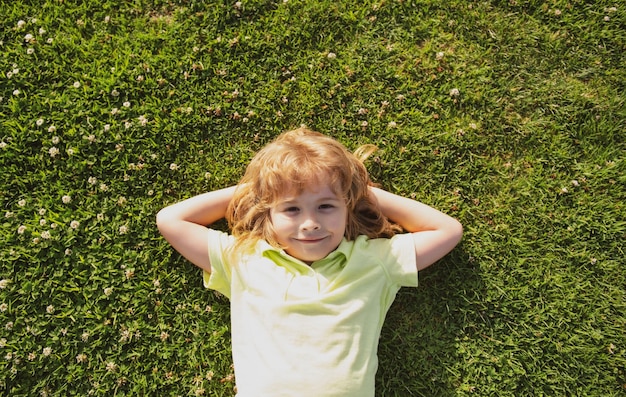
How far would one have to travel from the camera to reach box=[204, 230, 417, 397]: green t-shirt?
3006 millimetres

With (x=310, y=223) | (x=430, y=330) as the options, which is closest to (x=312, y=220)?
(x=310, y=223)

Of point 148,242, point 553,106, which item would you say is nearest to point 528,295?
point 553,106

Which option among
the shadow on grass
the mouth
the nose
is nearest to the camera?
the nose

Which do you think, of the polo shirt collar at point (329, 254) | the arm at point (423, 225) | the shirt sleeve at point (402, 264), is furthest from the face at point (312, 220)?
the arm at point (423, 225)

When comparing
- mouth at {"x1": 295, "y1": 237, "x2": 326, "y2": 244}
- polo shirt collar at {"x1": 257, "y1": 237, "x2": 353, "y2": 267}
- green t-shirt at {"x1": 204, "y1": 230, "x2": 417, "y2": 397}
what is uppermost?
mouth at {"x1": 295, "y1": 237, "x2": 326, "y2": 244}

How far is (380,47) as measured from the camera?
4.07 meters

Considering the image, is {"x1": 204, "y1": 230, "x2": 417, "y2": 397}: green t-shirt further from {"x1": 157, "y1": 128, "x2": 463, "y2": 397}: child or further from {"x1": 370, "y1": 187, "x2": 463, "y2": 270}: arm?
{"x1": 370, "y1": 187, "x2": 463, "y2": 270}: arm

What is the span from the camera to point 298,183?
2.99 m

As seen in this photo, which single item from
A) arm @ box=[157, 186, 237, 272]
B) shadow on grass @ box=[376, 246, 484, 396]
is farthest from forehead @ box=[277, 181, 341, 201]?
shadow on grass @ box=[376, 246, 484, 396]

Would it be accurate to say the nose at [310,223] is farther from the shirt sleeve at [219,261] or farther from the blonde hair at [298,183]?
the shirt sleeve at [219,261]

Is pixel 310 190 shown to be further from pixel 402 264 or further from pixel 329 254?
pixel 402 264

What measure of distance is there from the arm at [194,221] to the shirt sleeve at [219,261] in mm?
55

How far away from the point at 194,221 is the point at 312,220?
1.02m

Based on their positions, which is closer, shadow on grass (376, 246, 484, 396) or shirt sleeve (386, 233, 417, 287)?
shirt sleeve (386, 233, 417, 287)
